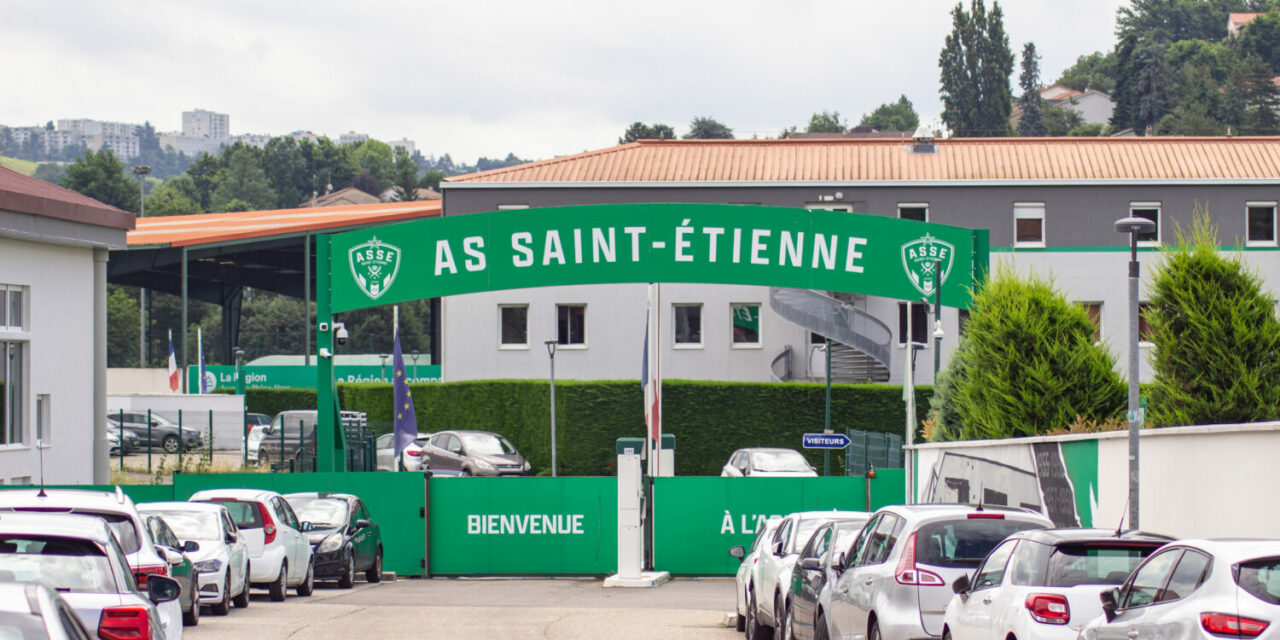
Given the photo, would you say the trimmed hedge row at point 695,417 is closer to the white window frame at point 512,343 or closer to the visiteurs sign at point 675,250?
the white window frame at point 512,343

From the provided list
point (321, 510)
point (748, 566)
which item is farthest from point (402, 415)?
point (748, 566)

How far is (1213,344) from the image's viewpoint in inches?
679

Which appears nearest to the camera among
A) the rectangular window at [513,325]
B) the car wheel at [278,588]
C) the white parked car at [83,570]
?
the white parked car at [83,570]

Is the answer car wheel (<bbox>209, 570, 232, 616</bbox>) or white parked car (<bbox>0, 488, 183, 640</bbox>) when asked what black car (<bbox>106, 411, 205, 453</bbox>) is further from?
white parked car (<bbox>0, 488, 183, 640</bbox>)

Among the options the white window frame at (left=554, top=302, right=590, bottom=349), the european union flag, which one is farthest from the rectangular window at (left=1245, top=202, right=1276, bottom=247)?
the european union flag

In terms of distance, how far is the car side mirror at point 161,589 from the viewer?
1038 cm

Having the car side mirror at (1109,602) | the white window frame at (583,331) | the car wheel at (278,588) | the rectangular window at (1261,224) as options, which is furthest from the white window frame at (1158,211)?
the car side mirror at (1109,602)

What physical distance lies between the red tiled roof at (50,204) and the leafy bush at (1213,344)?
1906 cm

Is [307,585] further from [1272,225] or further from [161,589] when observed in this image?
[1272,225]

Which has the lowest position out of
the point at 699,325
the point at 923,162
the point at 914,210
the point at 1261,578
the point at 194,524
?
the point at 194,524

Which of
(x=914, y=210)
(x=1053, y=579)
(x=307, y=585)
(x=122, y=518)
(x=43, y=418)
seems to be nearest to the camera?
(x=1053, y=579)

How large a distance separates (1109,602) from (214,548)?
41.6 ft

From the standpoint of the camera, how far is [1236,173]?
53.8m

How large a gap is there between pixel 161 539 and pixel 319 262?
9.76m
